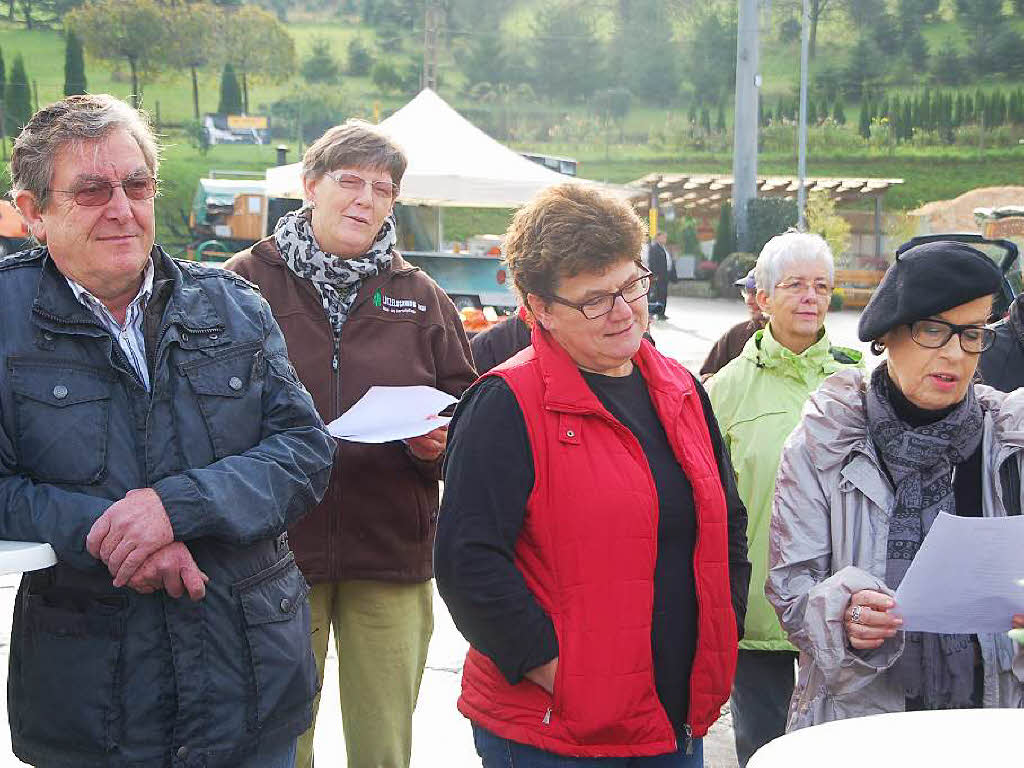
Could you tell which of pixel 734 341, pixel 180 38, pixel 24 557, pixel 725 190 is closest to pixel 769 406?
pixel 734 341

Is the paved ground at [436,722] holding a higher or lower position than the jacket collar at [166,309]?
lower

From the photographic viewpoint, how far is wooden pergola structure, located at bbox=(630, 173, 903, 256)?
4319 cm

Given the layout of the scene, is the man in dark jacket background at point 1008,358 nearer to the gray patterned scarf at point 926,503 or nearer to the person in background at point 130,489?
the gray patterned scarf at point 926,503

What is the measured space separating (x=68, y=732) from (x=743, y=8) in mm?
34119

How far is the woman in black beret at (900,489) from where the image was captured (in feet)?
8.39

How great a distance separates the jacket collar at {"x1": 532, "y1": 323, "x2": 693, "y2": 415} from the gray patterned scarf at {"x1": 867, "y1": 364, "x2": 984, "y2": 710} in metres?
0.47

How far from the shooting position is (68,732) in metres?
2.31

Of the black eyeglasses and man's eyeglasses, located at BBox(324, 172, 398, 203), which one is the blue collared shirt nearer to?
man's eyeglasses, located at BBox(324, 172, 398, 203)

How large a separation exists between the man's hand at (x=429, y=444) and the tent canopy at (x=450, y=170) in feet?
41.3

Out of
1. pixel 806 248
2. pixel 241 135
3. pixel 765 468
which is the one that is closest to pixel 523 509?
pixel 765 468

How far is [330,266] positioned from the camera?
139 inches

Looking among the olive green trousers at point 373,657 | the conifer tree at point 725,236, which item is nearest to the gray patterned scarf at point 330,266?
the olive green trousers at point 373,657

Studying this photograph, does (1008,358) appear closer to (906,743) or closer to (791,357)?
(791,357)

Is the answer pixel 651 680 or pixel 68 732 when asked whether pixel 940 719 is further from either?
pixel 68 732
